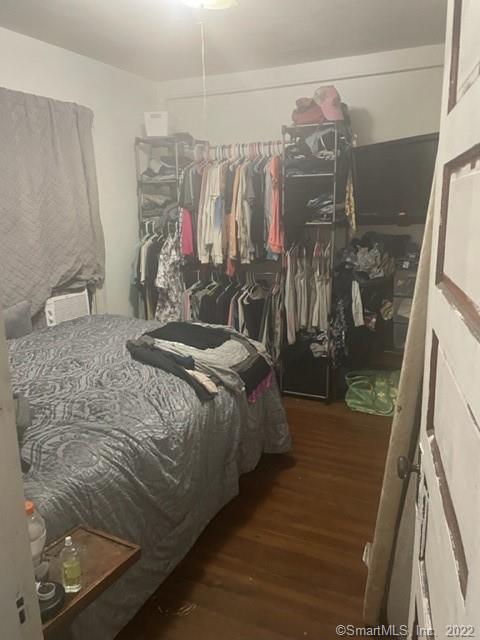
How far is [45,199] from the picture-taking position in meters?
3.43

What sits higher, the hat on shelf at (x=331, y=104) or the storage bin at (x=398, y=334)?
the hat on shelf at (x=331, y=104)

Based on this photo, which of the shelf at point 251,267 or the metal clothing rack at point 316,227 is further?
the shelf at point 251,267

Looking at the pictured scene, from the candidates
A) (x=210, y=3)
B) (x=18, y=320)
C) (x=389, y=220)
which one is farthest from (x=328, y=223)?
(x=18, y=320)

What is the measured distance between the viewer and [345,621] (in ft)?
6.00

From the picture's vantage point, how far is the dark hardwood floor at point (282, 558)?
1.83 m

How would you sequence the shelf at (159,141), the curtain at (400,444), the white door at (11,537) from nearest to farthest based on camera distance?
the white door at (11,537) → the curtain at (400,444) → the shelf at (159,141)

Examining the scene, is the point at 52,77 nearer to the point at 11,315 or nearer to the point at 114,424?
the point at 11,315

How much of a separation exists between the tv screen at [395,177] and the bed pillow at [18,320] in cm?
250

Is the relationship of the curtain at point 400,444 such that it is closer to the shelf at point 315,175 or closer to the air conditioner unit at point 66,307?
the shelf at point 315,175

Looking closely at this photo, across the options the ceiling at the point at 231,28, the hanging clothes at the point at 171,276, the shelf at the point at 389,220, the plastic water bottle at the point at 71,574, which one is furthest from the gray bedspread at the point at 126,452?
the ceiling at the point at 231,28

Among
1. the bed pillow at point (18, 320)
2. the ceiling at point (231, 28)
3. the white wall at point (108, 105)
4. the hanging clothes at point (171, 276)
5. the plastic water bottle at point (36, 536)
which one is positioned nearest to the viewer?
the plastic water bottle at point (36, 536)

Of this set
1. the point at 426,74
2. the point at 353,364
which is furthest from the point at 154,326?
the point at 426,74

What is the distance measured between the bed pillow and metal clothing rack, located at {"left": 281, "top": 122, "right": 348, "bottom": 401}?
1953 millimetres

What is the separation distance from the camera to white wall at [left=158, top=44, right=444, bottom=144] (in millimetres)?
3666
